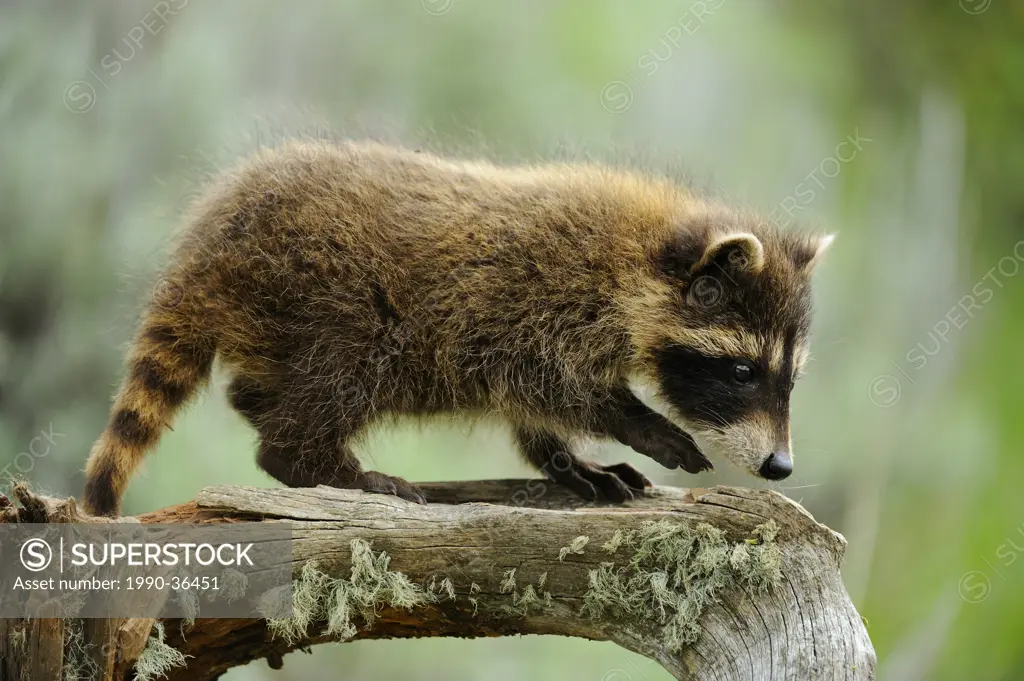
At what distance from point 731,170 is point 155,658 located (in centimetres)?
673

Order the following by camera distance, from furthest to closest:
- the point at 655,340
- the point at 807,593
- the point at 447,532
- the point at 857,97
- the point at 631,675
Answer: the point at 857,97 < the point at 631,675 < the point at 655,340 < the point at 447,532 < the point at 807,593

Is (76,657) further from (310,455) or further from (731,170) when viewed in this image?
(731,170)

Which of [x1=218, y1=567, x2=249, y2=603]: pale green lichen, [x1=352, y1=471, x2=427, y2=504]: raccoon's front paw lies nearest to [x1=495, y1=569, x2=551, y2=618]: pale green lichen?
[x1=352, y1=471, x2=427, y2=504]: raccoon's front paw

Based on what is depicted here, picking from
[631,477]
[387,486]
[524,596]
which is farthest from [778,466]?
[387,486]

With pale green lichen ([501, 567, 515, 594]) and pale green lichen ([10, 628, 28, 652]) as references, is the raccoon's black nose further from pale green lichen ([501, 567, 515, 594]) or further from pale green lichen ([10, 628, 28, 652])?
pale green lichen ([10, 628, 28, 652])

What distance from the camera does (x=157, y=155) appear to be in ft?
26.3

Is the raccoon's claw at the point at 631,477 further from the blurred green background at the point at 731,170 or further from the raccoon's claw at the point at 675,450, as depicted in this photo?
the blurred green background at the point at 731,170

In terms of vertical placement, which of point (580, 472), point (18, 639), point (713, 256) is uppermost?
point (713, 256)

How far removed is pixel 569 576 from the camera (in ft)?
14.6

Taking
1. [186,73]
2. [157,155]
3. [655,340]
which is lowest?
[655,340]

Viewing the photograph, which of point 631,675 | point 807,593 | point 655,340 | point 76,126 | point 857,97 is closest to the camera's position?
point 807,593

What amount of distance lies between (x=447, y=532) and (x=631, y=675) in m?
4.96

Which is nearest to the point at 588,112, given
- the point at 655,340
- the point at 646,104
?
the point at 646,104

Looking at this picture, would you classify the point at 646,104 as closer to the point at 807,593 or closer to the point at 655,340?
the point at 655,340
